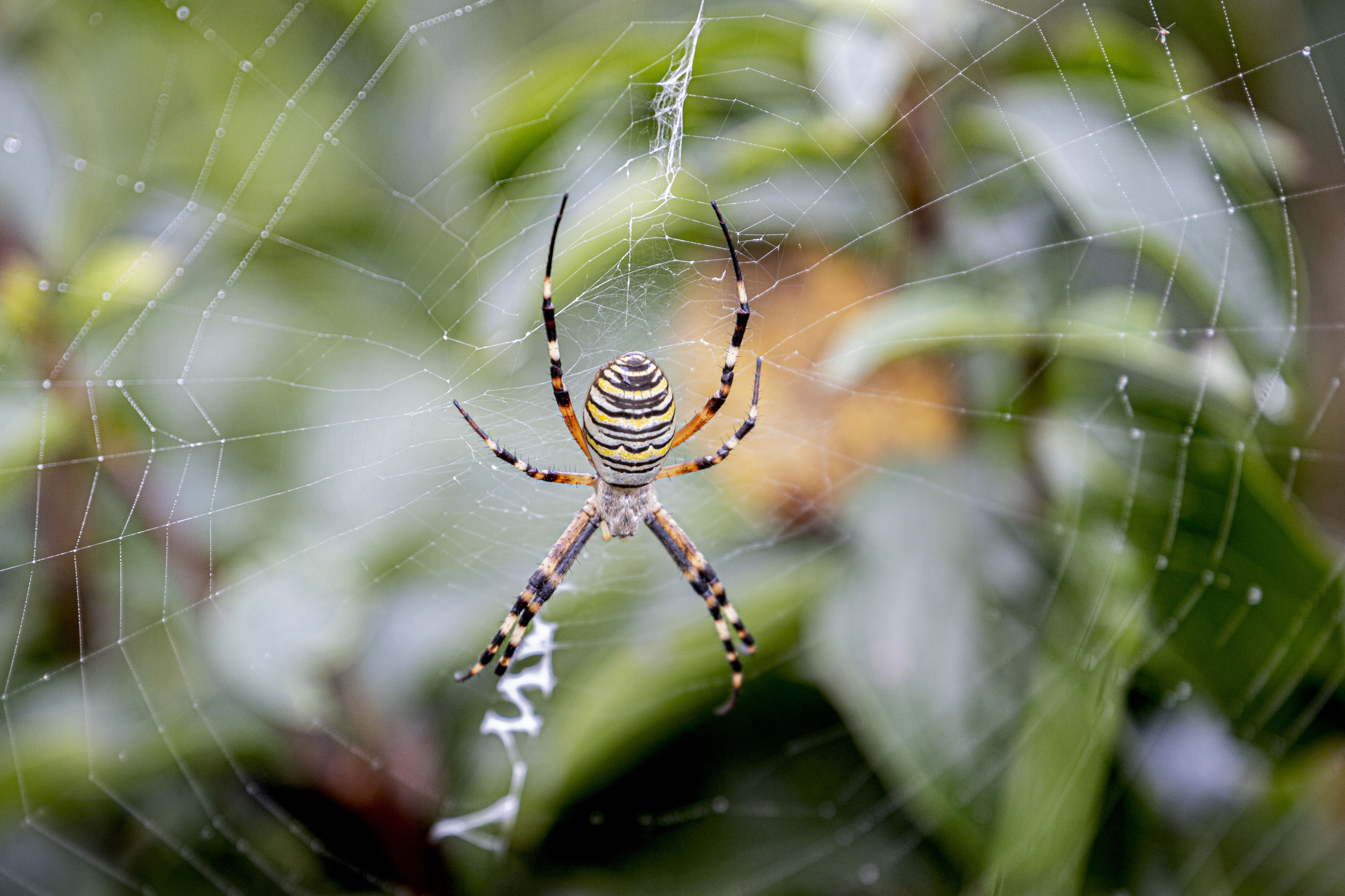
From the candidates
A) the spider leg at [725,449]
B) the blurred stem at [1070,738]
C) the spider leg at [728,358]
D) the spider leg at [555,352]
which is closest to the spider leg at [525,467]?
the spider leg at [555,352]

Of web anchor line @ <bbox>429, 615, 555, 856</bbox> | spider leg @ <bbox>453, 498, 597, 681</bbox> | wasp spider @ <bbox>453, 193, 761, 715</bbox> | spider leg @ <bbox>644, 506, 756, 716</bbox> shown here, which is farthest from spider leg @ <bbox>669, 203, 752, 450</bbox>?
web anchor line @ <bbox>429, 615, 555, 856</bbox>

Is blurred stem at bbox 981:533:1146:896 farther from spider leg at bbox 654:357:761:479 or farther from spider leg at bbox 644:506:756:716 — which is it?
spider leg at bbox 654:357:761:479

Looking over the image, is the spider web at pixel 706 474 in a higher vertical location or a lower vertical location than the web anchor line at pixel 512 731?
higher

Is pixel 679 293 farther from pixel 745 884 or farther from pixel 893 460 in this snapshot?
pixel 745 884

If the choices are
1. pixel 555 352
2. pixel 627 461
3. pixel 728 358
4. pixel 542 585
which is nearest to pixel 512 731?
pixel 542 585

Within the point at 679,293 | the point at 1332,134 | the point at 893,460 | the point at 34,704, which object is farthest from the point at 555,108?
the point at 1332,134

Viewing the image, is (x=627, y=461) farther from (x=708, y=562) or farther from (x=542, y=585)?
(x=542, y=585)

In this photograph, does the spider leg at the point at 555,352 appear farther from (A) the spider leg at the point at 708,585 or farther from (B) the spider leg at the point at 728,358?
(A) the spider leg at the point at 708,585
